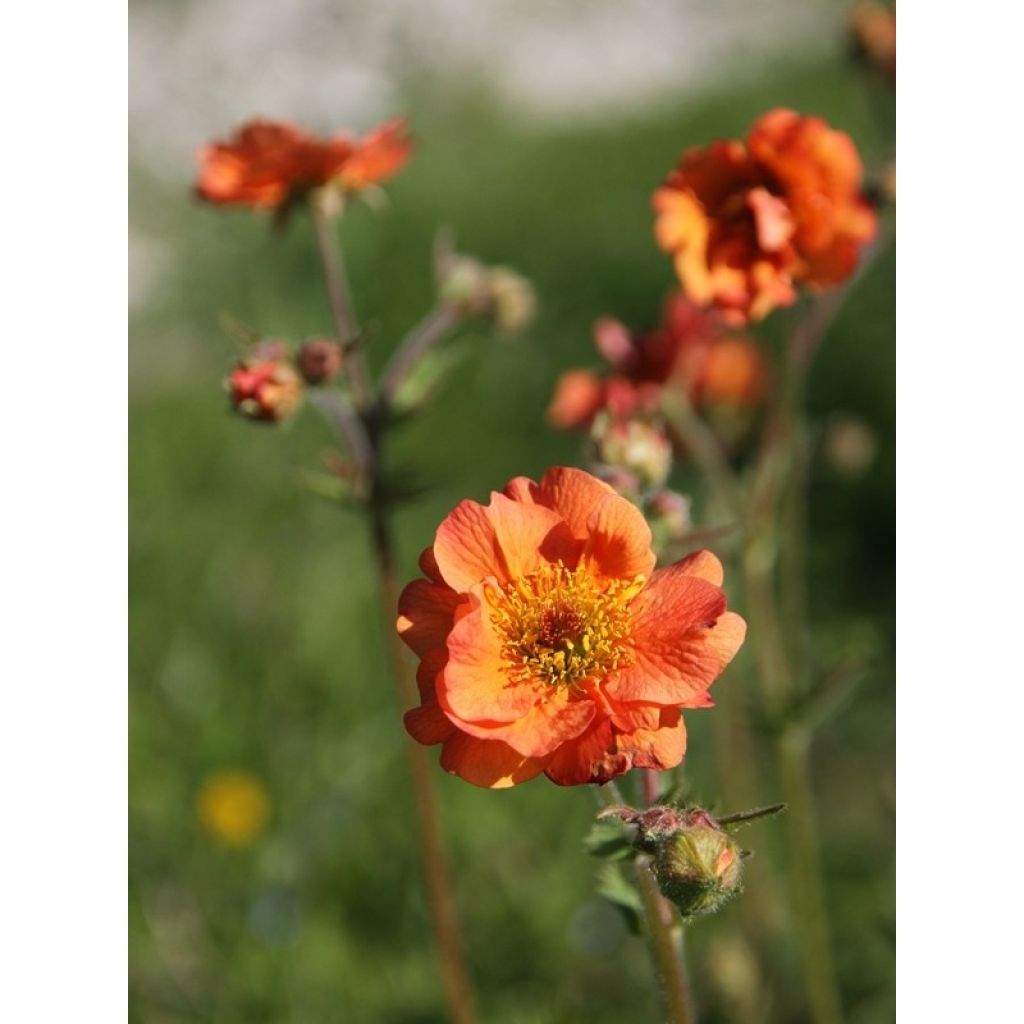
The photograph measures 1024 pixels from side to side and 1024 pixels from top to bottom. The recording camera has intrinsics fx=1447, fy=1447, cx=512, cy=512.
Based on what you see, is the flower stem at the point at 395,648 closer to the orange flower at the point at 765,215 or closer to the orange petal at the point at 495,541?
the orange flower at the point at 765,215

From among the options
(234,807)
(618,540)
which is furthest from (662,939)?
(234,807)

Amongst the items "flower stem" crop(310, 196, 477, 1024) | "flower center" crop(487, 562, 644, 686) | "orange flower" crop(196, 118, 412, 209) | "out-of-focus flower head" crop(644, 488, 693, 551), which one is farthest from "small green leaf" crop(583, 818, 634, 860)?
"orange flower" crop(196, 118, 412, 209)

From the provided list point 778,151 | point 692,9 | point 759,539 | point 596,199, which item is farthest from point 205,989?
point 692,9

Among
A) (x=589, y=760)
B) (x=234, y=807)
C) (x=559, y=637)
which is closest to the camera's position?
(x=589, y=760)

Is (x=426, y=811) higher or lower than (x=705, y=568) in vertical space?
lower

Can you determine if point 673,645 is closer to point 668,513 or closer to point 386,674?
point 668,513

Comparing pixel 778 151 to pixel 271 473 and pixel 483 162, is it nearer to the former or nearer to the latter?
pixel 271 473
